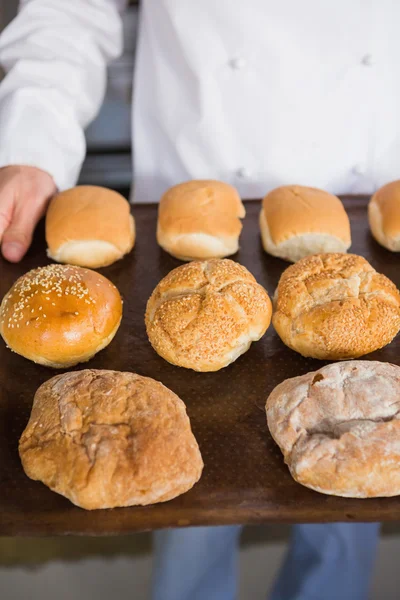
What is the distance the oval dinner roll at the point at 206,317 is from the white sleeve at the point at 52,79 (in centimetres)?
95

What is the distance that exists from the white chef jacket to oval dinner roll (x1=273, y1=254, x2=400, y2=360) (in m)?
0.78

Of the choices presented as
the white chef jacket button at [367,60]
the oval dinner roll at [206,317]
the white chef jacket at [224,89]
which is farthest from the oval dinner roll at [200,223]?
the white chef jacket button at [367,60]

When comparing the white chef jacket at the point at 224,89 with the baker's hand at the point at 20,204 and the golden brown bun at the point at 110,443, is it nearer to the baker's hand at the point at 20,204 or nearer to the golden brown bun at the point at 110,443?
the baker's hand at the point at 20,204

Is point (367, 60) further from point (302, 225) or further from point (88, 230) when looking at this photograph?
point (88, 230)

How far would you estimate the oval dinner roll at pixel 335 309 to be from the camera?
1680mm

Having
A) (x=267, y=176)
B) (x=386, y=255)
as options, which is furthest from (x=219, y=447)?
(x=267, y=176)

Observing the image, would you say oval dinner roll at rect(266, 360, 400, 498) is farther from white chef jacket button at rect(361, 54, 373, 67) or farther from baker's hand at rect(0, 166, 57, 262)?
white chef jacket button at rect(361, 54, 373, 67)

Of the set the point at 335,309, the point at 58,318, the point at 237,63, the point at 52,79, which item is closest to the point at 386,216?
the point at 335,309

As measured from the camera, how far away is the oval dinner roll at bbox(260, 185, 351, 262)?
6.66ft

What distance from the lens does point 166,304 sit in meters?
1.74

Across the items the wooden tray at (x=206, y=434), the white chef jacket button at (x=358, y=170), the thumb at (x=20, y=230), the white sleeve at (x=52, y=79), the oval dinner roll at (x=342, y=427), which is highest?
the white sleeve at (x=52, y=79)

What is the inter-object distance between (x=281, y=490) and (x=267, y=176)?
4.80ft

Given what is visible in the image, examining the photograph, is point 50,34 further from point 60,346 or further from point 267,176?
point 60,346

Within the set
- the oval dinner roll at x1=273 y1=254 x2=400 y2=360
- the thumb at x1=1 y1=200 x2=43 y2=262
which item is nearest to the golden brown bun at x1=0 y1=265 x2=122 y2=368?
the thumb at x1=1 y1=200 x2=43 y2=262
